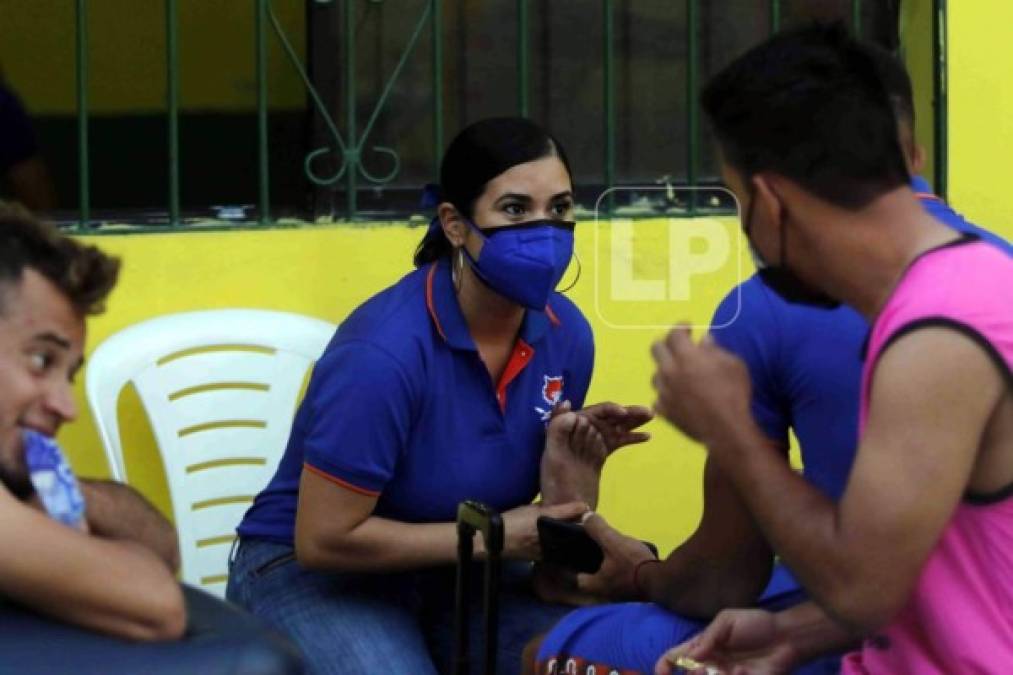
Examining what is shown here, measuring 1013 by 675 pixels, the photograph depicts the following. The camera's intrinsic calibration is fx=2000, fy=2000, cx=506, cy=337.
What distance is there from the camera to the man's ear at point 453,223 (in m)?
3.68

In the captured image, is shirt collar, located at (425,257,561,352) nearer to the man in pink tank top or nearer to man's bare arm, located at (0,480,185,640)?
the man in pink tank top

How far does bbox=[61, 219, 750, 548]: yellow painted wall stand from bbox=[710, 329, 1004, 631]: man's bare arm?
6.72 feet

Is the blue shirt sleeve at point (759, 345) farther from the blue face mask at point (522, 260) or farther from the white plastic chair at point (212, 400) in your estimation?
the white plastic chair at point (212, 400)

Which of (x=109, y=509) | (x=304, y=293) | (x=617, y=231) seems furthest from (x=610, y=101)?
(x=109, y=509)

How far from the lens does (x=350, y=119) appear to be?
172 inches

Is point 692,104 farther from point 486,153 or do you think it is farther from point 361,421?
point 361,421

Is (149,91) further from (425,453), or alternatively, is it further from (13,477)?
(13,477)

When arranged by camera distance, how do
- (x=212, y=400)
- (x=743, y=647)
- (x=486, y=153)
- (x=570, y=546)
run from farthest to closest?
(x=212, y=400)
(x=486, y=153)
(x=570, y=546)
(x=743, y=647)

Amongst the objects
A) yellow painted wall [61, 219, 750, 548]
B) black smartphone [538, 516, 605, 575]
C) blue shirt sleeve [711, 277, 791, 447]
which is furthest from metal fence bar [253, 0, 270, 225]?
blue shirt sleeve [711, 277, 791, 447]

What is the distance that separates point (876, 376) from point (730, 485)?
64 centimetres

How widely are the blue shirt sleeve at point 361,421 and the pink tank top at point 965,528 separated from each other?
122 cm

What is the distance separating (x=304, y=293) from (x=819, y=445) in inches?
66.4

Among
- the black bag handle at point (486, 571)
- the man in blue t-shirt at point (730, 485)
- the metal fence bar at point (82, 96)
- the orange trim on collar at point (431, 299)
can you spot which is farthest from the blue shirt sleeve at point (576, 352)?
the metal fence bar at point (82, 96)

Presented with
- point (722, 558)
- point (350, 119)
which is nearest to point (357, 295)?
point (350, 119)
